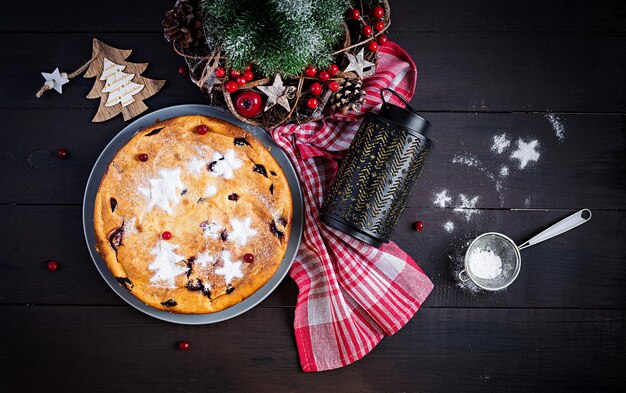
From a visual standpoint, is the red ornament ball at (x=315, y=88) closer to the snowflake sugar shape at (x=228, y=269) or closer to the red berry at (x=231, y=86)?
the red berry at (x=231, y=86)

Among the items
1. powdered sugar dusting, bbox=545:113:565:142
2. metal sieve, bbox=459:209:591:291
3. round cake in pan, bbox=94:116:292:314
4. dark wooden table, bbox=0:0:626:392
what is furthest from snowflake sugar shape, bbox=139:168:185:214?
powdered sugar dusting, bbox=545:113:565:142

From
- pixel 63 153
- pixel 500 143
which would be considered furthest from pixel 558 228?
pixel 63 153

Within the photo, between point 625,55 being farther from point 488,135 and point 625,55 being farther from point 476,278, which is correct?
point 476,278

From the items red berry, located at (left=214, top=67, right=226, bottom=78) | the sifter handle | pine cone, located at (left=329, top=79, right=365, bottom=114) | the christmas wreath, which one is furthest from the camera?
the sifter handle

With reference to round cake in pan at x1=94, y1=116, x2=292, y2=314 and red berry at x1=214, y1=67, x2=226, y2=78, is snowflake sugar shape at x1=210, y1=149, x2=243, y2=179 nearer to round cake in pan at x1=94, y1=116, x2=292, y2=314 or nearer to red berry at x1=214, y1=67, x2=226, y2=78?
round cake in pan at x1=94, y1=116, x2=292, y2=314

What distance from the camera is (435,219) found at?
1891 millimetres

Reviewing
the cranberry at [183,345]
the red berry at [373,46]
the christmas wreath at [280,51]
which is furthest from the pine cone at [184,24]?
the cranberry at [183,345]

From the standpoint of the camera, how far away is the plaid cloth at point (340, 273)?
68.7 inches

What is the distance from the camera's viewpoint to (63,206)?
1.85 m

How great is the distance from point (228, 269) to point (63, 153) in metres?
0.79

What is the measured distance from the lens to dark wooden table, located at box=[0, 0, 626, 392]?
1.84 meters

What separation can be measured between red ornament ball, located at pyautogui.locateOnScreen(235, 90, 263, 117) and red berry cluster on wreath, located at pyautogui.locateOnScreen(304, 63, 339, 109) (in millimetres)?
160

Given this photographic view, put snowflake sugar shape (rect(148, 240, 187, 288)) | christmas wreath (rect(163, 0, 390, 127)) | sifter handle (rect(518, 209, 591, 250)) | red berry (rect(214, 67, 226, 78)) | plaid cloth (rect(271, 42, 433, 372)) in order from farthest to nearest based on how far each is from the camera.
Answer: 1. sifter handle (rect(518, 209, 591, 250))
2. plaid cloth (rect(271, 42, 433, 372))
3. snowflake sugar shape (rect(148, 240, 187, 288))
4. red berry (rect(214, 67, 226, 78))
5. christmas wreath (rect(163, 0, 390, 127))

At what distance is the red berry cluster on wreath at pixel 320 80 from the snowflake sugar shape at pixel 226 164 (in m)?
0.32
